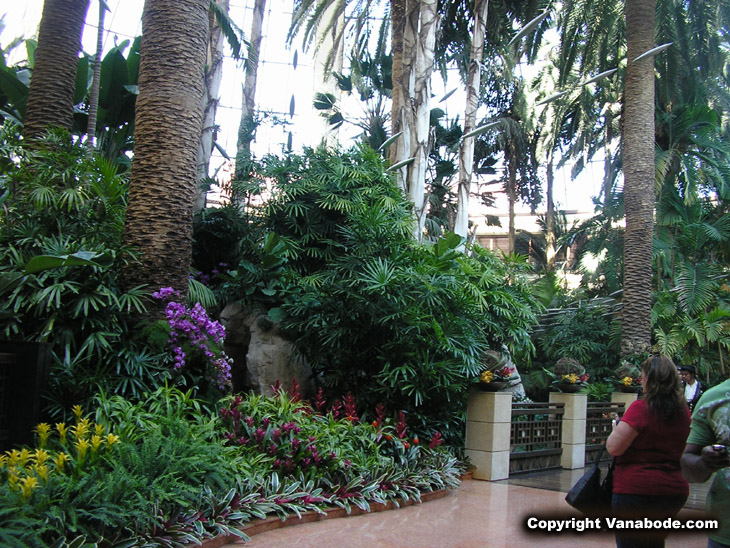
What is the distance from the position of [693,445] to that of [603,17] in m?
16.5

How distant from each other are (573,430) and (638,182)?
20.6 ft

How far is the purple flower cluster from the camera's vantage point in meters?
6.90

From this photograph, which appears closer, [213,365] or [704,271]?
[213,365]

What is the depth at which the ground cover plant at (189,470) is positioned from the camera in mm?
4180

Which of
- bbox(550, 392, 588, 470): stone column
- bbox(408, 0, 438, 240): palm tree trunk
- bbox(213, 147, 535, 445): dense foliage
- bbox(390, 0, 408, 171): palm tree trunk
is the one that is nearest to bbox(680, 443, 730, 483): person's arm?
bbox(213, 147, 535, 445): dense foliage

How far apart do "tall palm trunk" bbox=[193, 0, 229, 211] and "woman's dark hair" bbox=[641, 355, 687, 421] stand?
10249 millimetres

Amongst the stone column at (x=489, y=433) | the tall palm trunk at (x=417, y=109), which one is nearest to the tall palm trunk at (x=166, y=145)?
the stone column at (x=489, y=433)

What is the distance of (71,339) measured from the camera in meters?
6.40

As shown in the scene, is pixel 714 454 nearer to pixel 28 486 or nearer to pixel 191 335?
pixel 28 486

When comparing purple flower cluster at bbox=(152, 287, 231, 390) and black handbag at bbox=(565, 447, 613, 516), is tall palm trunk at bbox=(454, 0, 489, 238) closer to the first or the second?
purple flower cluster at bbox=(152, 287, 231, 390)

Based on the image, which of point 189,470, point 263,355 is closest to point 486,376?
point 263,355

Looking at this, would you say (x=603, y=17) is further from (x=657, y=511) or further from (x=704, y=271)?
(x=657, y=511)

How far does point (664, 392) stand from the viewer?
3336 mm

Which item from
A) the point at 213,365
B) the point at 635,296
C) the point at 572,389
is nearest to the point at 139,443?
the point at 213,365
